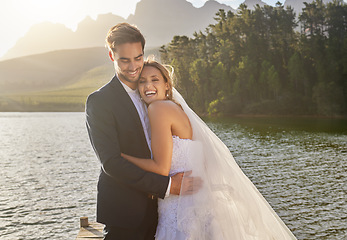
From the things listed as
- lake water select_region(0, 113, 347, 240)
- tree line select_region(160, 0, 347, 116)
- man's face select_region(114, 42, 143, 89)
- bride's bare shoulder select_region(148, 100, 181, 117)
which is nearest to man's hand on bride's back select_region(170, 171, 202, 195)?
bride's bare shoulder select_region(148, 100, 181, 117)

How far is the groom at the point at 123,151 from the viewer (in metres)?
2.59

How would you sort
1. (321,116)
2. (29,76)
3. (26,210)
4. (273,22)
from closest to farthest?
(26,210) < (321,116) < (273,22) < (29,76)

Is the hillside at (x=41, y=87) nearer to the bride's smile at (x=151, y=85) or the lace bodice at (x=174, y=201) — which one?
the bride's smile at (x=151, y=85)

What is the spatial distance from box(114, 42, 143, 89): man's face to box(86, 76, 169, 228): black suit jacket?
156 millimetres

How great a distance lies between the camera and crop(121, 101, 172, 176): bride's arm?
2.69 metres

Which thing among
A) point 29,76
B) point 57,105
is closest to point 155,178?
point 57,105

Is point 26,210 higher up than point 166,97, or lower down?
lower down

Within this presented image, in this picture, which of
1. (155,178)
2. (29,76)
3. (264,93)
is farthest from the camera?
(29,76)

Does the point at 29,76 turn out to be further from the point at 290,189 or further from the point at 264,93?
the point at 290,189

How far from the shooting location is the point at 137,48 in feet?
9.34

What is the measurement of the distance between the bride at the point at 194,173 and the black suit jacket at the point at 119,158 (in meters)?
0.11

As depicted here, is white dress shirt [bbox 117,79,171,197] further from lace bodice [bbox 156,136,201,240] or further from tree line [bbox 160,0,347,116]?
tree line [bbox 160,0,347,116]

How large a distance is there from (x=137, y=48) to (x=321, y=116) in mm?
61822

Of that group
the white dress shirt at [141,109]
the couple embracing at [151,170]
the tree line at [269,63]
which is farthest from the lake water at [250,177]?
the tree line at [269,63]
